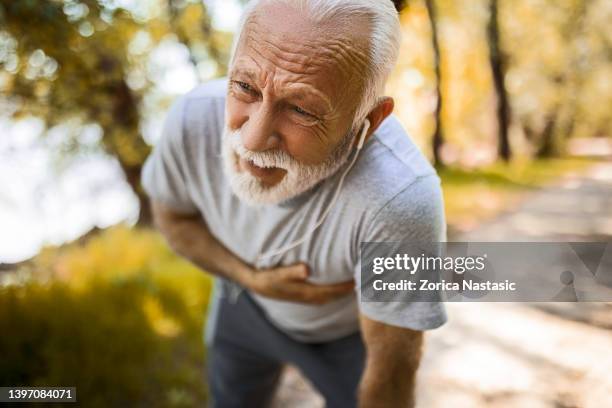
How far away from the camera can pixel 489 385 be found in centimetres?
263

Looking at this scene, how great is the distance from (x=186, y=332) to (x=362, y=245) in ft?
6.70

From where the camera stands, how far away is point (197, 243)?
1744 millimetres

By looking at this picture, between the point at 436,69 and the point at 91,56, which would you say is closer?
the point at 91,56

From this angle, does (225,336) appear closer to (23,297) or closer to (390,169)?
(390,169)

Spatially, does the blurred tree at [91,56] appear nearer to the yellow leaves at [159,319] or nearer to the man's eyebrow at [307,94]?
the yellow leaves at [159,319]

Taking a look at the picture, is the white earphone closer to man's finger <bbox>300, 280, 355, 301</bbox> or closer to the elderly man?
the elderly man

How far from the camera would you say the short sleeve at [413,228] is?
1.22 meters

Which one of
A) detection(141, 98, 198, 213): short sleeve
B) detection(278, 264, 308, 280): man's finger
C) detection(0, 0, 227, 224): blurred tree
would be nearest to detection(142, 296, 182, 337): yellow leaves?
detection(0, 0, 227, 224): blurred tree

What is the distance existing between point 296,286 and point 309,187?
371mm

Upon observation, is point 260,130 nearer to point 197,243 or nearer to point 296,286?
point 296,286

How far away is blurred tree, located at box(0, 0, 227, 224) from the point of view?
73.6 inches

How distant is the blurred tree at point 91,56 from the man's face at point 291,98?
108cm

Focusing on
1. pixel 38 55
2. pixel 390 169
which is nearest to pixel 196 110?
pixel 390 169

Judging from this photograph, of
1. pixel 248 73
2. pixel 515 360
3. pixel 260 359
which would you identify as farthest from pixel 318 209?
pixel 515 360
